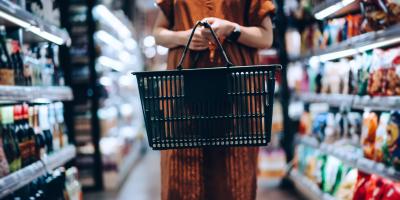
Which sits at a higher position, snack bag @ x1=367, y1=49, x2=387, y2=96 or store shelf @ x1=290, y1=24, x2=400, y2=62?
store shelf @ x1=290, y1=24, x2=400, y2=62

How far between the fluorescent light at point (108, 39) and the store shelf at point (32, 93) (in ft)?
7.68

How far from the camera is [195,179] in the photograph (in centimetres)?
176

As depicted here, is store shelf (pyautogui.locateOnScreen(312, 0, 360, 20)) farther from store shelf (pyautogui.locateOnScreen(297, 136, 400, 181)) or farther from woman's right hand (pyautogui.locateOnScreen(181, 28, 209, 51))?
woman's right hand (pyautogui.locateOnScreen(181, 28, 209, 51))

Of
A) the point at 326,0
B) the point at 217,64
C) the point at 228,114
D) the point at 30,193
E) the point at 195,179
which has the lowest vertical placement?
the point at 30,193

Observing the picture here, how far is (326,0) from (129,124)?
5132mm

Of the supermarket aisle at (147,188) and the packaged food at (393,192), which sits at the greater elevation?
the packaged food at (393,192)

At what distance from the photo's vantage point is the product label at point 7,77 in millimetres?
2404

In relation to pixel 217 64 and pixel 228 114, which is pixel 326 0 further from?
pixel 228 114

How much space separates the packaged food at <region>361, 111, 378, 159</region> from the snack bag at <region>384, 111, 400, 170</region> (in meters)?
0.22

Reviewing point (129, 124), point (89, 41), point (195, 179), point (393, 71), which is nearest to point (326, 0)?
point (393, 71)

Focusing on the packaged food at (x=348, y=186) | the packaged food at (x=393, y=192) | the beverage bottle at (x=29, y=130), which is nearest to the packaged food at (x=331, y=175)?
the packaged food at (x=348, y=186)

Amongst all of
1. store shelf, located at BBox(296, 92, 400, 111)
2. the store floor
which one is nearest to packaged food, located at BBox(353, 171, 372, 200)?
store shelf, located at BBox(296, 92, 400, 111)

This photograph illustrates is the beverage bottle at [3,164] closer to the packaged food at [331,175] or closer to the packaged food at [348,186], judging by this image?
the packaged food at [348,186]

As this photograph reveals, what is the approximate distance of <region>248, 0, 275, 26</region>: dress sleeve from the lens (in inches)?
71.5
